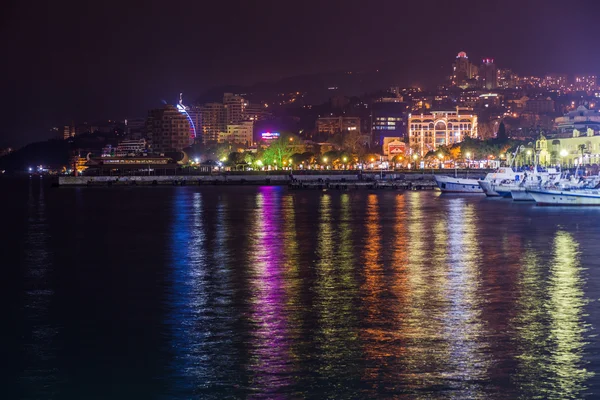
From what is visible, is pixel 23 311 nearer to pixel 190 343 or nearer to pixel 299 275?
pixel 190 343

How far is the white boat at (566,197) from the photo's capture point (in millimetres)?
53969

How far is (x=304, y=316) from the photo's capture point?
1634 cm

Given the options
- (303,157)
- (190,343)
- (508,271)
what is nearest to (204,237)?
(508,271)

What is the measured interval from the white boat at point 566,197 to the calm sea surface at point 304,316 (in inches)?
855

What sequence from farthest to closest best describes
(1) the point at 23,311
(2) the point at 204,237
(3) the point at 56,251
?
(2) the point at 204,237, (3) the point at 56,251, (1) the point at 23,311

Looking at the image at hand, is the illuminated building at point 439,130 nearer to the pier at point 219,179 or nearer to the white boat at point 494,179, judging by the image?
the pier at point 219,179

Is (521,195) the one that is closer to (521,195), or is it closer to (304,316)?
(521,195)

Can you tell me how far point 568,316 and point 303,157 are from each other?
138496 millimetres

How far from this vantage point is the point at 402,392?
37.1 ft

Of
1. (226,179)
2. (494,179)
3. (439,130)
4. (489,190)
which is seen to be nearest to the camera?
(489,190)

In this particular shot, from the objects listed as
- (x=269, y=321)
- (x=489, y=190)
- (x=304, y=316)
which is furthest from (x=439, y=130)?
(x=269, y=321)

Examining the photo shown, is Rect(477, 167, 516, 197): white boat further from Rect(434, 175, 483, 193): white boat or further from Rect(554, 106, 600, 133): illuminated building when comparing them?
Rect(554, 106, 600, 133): illuminated building

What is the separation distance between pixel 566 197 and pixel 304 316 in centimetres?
4311

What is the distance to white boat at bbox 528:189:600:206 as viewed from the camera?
53969 mm
